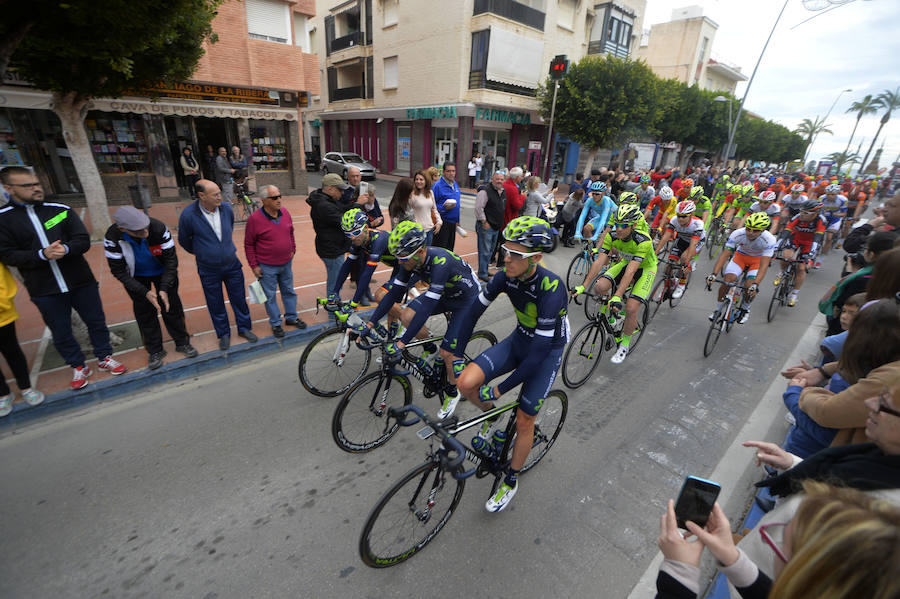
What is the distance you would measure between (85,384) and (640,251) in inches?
271

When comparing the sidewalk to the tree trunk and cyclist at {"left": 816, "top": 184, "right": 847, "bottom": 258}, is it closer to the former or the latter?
the tree trunk

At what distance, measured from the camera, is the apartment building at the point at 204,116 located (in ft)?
41.5

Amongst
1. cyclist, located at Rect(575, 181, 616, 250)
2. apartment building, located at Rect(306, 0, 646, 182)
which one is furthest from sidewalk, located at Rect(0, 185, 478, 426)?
apartment building, located at Rect(306, 0, 646, 182)

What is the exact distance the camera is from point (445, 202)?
7730 millimetres

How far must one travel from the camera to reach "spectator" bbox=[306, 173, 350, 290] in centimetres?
577

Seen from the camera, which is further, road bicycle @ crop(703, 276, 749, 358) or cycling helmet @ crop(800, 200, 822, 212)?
cycling helmet @ crop(800, 200, 822, 212)

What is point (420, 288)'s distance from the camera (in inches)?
268

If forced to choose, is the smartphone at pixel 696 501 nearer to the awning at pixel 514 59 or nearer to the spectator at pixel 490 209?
the spectator at pixel 490 209

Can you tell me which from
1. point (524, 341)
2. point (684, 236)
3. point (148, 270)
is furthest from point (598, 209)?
point (148, 270)

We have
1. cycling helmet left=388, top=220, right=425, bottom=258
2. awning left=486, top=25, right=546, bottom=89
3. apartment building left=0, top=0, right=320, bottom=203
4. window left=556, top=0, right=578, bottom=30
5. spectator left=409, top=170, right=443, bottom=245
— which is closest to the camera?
cycling helmet left=388, top=220, right=425, bottom=258

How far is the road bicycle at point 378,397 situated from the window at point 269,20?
53.0ft

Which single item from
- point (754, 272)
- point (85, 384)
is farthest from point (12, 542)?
point (754, 272)

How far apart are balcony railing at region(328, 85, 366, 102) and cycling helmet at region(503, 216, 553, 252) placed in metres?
31.9

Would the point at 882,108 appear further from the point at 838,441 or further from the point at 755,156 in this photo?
the point at 838,441
